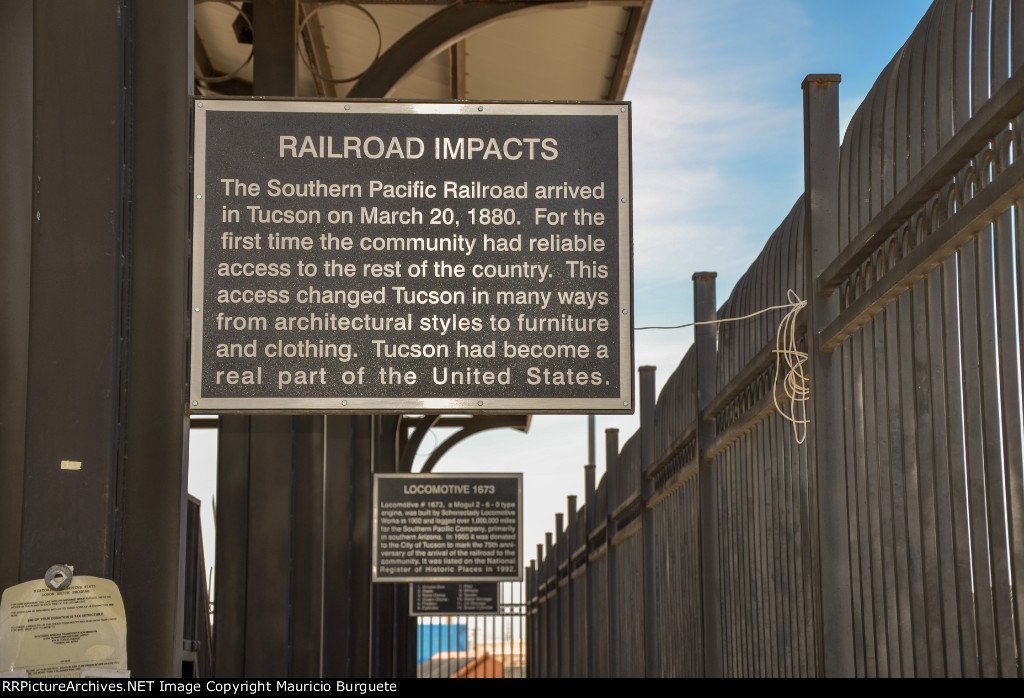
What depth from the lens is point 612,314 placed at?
11.3ft

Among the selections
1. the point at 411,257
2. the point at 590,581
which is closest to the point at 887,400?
the point at 411,257

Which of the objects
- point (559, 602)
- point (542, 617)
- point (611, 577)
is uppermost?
point (611, 577)

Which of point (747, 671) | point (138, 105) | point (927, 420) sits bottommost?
point (747, 671)

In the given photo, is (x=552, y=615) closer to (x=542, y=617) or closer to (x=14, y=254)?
(x=542, y=617)

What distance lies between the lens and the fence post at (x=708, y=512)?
21.0 feet

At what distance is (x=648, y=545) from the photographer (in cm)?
867

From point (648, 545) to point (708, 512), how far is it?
223 centimetres

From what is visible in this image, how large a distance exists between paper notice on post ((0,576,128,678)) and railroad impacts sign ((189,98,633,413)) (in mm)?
568

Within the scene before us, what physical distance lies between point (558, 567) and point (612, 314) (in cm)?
1505

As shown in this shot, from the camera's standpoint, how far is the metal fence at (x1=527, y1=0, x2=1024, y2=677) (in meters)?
2.96

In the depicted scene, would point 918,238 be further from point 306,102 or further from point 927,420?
point 306,102

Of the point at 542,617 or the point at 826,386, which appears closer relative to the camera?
the point at 826,386

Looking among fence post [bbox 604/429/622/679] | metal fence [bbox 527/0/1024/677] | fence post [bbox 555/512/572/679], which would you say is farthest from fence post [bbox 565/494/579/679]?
metal fence [bbox 527/0/1024/677]

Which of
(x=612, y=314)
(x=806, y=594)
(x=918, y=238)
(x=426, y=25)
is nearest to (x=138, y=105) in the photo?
(x=612, y=314)
